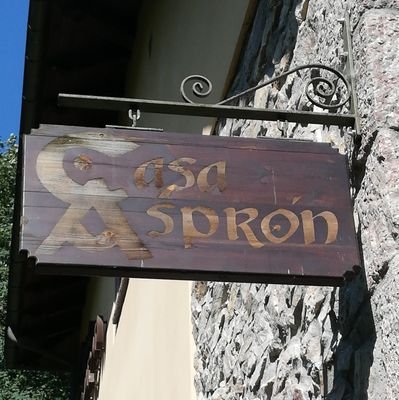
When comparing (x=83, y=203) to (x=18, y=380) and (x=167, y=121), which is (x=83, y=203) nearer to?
(x=167, y=121)

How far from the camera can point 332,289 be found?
2.66 metres

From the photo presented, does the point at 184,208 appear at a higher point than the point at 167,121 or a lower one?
lower

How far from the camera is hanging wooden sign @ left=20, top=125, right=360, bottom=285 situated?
2.20 m

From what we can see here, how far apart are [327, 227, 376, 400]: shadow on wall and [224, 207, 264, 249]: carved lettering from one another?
26 cm

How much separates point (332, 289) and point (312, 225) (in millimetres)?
399

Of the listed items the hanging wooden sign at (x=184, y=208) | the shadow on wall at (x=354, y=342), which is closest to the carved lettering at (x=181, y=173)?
the hanging wooden sign at (x=184, y=208)

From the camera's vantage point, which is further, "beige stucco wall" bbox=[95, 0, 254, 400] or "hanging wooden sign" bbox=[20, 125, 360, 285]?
"beige stucco wall" bbox=[95, 0, 254, 400]

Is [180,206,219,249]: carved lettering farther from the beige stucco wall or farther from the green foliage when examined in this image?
the green foliage

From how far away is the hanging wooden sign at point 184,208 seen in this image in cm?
220

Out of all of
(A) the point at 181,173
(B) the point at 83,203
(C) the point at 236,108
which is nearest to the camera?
(B) the point at 83,203

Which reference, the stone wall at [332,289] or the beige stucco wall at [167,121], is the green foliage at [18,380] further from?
the stone wall at [332,289]

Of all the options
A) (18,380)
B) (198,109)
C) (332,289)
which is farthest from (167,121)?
(18,380)

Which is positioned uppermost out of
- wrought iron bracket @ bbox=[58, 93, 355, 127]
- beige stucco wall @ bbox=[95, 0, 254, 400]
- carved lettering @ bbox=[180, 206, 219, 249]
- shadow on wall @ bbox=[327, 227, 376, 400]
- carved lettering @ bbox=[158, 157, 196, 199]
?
beige stucco wall @ bbox=[95, 0, 254, 400]

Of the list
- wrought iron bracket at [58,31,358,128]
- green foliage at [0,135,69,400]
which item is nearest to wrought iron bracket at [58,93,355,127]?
wrought iron bracket at [58,31,358,128]
